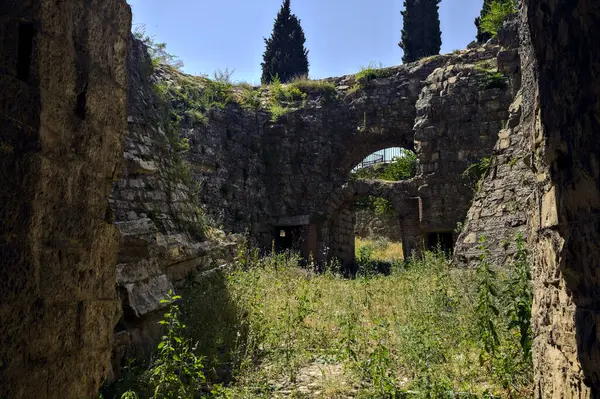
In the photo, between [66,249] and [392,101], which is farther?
[392,101]

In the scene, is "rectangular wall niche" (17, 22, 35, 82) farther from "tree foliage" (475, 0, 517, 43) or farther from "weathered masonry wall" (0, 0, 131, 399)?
"tree foliage" (475, 0, 517, 43)

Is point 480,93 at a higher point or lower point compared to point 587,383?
higher

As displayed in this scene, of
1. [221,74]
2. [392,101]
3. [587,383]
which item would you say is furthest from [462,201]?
[587,383]

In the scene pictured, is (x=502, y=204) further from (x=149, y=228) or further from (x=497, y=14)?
(x=497, y=14)

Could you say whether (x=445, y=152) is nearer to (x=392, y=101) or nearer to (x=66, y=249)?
(x=392, y=101)

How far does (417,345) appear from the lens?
12.7 feet

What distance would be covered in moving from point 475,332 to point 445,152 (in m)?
8.11

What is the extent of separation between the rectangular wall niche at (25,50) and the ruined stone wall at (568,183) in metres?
2.24

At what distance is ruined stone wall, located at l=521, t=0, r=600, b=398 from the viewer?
201 cm

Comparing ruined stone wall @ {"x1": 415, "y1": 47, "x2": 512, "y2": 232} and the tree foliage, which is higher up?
the tree foliage

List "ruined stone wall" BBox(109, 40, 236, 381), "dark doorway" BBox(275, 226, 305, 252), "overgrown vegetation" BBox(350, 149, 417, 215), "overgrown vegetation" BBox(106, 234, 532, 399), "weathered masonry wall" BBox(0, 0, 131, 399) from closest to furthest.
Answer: "weathered masonry wall" BBox(0, 0, 131, 399) → "overgrown vegetation" BBox(106, 234, 532, 399) → "ruined stone wall" BBox(109, 40, 236, 381) → "dark doorway" BBox(275, 226, 305, 252) → "overgrown vegetation" BBox(350, 149, 417, 215)

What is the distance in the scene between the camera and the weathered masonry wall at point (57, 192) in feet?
6.13

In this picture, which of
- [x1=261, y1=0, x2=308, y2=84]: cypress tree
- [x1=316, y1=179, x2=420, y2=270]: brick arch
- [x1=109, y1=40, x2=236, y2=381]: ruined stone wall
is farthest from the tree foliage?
[x1=261, y1=0, x2=308, y2=84]: cypress tree

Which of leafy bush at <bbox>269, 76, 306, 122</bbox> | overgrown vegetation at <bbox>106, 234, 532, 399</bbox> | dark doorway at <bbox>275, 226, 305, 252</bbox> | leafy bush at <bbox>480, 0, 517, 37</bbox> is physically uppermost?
leafy bush at <bbox>480, 0, 517, 37</bbox>
